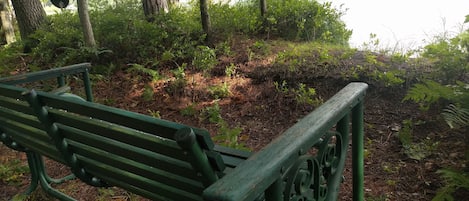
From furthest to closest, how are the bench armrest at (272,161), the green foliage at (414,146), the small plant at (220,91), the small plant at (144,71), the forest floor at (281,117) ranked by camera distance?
the small plant at (144,71)
the small plant at (220,91)
the green foliage at (414,146)
the forest floor at (281,117)
the bench armrest at (272,161)

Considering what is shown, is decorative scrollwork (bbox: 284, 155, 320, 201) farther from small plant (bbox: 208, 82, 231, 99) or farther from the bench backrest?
small plant (bbox: 208, 82, 231, 99)

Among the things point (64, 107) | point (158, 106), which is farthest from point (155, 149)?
point (158, 106)

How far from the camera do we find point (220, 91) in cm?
488

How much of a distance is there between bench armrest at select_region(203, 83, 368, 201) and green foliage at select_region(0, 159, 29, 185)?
10.4 feet

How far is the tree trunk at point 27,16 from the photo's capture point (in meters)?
7.57

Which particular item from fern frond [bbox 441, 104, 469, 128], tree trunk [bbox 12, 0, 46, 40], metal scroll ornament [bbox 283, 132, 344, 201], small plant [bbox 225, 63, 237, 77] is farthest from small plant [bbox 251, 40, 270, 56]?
tree trunk [bbox 12, 0, 46, 40]

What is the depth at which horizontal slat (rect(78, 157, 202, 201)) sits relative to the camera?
1703mm

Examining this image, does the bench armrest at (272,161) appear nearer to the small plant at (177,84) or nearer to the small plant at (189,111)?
the small plant at (189,111)

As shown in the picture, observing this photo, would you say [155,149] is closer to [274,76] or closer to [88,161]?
[88,161]

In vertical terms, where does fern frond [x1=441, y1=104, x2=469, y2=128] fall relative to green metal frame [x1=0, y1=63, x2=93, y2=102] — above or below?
below

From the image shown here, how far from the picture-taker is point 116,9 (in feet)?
24.9

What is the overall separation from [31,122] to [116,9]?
5.72 metres

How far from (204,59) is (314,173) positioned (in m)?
4.21

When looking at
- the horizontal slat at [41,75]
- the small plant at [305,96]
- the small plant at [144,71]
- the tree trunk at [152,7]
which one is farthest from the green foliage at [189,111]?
the tree trunk at [152,7]
